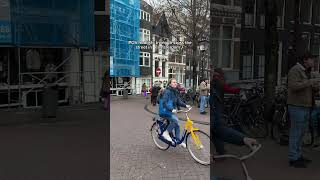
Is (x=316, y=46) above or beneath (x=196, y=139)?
above

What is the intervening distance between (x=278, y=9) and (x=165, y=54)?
558mm

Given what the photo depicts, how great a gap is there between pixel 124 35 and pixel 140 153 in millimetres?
754

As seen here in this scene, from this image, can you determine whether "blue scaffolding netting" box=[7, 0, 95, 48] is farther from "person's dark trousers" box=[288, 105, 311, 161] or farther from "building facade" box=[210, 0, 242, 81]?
"person's dark trousers" box=[288, 105, 311, 161]

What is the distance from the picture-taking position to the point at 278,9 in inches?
74.4

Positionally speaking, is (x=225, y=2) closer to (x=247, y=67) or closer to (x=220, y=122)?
(x=247, y=67)

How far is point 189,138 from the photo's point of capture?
2.08 m

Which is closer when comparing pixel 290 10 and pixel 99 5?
pixel 99 5

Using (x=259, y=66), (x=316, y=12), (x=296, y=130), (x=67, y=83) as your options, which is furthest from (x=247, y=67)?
(x=67, y=83)

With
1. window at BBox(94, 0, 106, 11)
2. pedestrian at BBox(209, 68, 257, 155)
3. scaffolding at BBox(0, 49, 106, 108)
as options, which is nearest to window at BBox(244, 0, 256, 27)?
pedestrian at BBox(209, 68, 257, 155)

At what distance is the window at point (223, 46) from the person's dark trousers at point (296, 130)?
620 mm

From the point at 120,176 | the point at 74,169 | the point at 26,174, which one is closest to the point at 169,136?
the point at 120,176

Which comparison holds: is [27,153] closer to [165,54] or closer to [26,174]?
[26,174]

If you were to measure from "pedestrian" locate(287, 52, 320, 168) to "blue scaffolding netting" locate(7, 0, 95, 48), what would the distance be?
1020mm

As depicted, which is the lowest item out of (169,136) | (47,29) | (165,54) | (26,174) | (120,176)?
(26,174)
